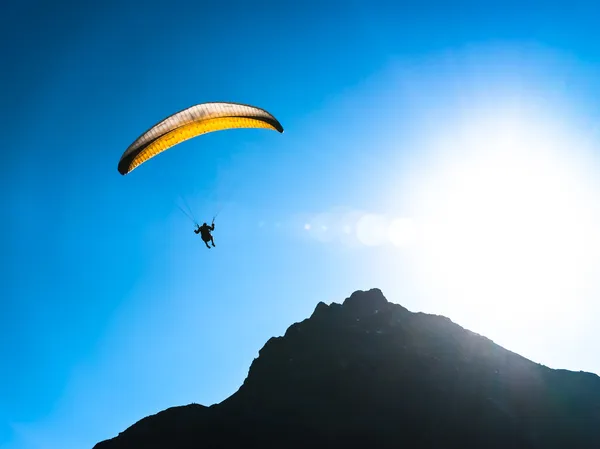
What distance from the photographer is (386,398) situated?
56719mm

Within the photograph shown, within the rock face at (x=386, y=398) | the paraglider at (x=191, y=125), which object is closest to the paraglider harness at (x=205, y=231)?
the paraglider at (x=191, y=125)

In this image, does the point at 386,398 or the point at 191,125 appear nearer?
the point at 191,125

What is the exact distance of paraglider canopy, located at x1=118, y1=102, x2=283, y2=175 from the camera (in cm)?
1644

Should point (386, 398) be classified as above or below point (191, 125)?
below

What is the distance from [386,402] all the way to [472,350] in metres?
23.8

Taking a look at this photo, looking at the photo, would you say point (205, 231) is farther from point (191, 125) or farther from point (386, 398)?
point (386, 398)

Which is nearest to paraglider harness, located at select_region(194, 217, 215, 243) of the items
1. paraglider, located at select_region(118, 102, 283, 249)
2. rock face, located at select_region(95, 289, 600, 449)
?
paraglider, located at select_region(118, 102, 283, 249)

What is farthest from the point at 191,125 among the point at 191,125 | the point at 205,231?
the point at 205,231

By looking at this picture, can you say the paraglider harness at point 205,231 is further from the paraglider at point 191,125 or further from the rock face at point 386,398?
the rock face at point 386,398

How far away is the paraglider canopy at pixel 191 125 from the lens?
16.4 metres

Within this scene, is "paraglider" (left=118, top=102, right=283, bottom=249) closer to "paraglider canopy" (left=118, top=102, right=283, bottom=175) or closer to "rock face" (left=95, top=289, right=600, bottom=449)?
"paraglider canopy" (left=118, top=102, right=283, bottom=175)

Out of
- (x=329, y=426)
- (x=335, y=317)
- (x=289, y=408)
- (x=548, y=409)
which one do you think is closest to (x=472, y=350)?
(x=548, y=409)

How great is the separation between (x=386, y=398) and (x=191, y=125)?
55316 millimetres

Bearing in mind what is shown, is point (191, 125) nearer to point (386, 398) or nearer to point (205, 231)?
point (205, 231)
